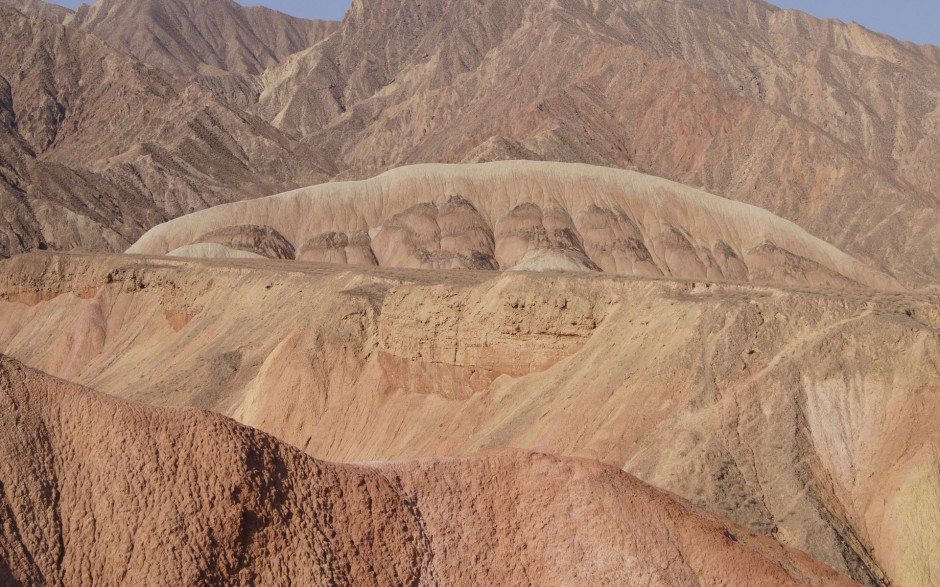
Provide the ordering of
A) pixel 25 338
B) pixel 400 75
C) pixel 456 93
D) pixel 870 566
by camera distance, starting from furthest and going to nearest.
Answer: pixel 400 75 < pixel 456 93 < pixel 25 338 < pixel 870 566

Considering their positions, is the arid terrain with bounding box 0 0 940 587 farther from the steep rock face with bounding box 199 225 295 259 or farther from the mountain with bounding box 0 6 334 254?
the mountain with bounding box 0 6 334 254

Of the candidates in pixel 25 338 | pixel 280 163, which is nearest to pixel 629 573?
pixel 25 338

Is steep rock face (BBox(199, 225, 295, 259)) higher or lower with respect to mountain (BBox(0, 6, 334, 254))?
higher

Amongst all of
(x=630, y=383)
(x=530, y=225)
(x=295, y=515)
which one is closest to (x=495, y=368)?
(x=630, y=383)

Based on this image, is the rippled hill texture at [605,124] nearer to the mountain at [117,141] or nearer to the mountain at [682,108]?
the mountain at [682,108]

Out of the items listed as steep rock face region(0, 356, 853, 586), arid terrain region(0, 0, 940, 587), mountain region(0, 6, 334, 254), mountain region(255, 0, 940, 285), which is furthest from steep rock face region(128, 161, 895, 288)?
steep rock face region(0, 356, 853, 586)

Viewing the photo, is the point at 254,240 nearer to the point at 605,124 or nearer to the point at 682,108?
the point at 605,124

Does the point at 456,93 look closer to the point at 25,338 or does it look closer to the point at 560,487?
the point at 25,338
